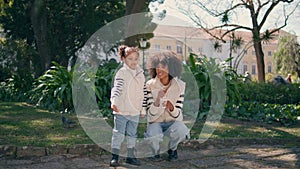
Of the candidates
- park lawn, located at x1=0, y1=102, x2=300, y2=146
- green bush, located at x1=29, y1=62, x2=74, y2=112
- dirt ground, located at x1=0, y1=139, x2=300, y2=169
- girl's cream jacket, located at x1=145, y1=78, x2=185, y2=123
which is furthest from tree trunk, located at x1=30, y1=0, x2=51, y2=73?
girl's cream jacket, located at x1=145, y1=78, x2=185, y2=123

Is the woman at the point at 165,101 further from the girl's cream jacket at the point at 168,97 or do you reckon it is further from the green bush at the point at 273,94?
the green bush at the point at 273,94

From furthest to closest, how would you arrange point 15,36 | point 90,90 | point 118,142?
point 15,36 → point 90,90 → point 118,142

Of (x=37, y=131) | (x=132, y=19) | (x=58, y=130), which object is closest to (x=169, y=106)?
(x=58, y=130)

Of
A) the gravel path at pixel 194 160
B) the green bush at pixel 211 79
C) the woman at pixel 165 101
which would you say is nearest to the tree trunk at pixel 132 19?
the green bush at pixel 211 79

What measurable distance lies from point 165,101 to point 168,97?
0.06 meters

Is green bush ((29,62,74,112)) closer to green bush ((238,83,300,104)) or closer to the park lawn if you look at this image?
the park lawn

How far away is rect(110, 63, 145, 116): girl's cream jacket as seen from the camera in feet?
13.0

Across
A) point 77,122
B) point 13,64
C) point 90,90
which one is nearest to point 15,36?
point 13,64

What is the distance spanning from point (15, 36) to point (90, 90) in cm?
1171

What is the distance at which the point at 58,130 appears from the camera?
5734mm

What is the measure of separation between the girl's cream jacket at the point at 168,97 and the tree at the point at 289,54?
31403 millimetres

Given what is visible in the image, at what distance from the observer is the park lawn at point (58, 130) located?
16.1ft

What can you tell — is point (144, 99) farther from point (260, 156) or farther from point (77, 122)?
point (77, 122)

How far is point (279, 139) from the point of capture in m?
5.57
